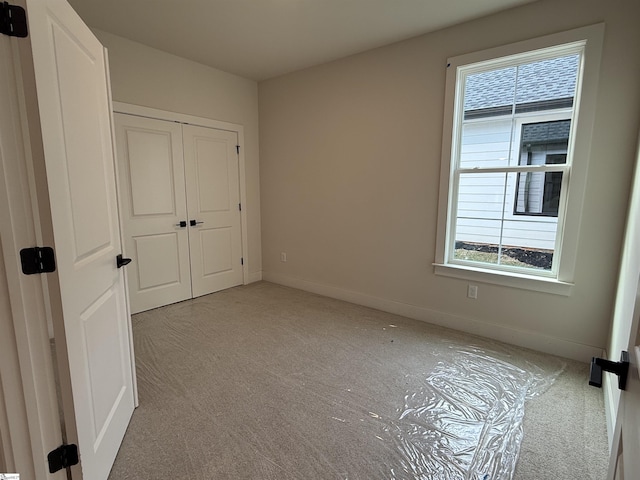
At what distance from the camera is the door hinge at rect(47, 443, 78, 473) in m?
1.13

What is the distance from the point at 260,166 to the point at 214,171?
743 mm

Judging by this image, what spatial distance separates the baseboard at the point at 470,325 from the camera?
246 centimetres

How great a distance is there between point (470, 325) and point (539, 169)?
149 centimetres

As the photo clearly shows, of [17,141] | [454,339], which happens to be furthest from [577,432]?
[17,141]

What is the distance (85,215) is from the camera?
131cm

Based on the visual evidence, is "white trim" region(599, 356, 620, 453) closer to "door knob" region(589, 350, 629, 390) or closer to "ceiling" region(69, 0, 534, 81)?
"door knob" region(589, 350, 629, 390)

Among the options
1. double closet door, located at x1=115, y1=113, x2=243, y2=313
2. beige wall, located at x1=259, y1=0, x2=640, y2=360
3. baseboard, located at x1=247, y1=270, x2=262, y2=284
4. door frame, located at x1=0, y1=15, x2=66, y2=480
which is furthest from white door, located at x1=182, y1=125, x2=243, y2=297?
door frame, located at x1=0, y1=15, x2=66, y2=480

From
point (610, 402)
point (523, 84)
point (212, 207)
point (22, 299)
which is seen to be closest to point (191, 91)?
point (212, 207)

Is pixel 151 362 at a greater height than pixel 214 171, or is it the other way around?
pixel 214 171

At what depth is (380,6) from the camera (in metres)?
2.46

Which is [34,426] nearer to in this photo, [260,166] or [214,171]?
[214,171]

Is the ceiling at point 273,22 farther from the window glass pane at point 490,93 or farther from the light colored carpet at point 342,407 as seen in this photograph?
the light colored carpet at point 342,407

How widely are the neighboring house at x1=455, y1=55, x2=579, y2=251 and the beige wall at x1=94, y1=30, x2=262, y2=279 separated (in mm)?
2753

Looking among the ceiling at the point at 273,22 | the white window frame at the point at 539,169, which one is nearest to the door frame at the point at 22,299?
the ceiling at the point at 273,22
